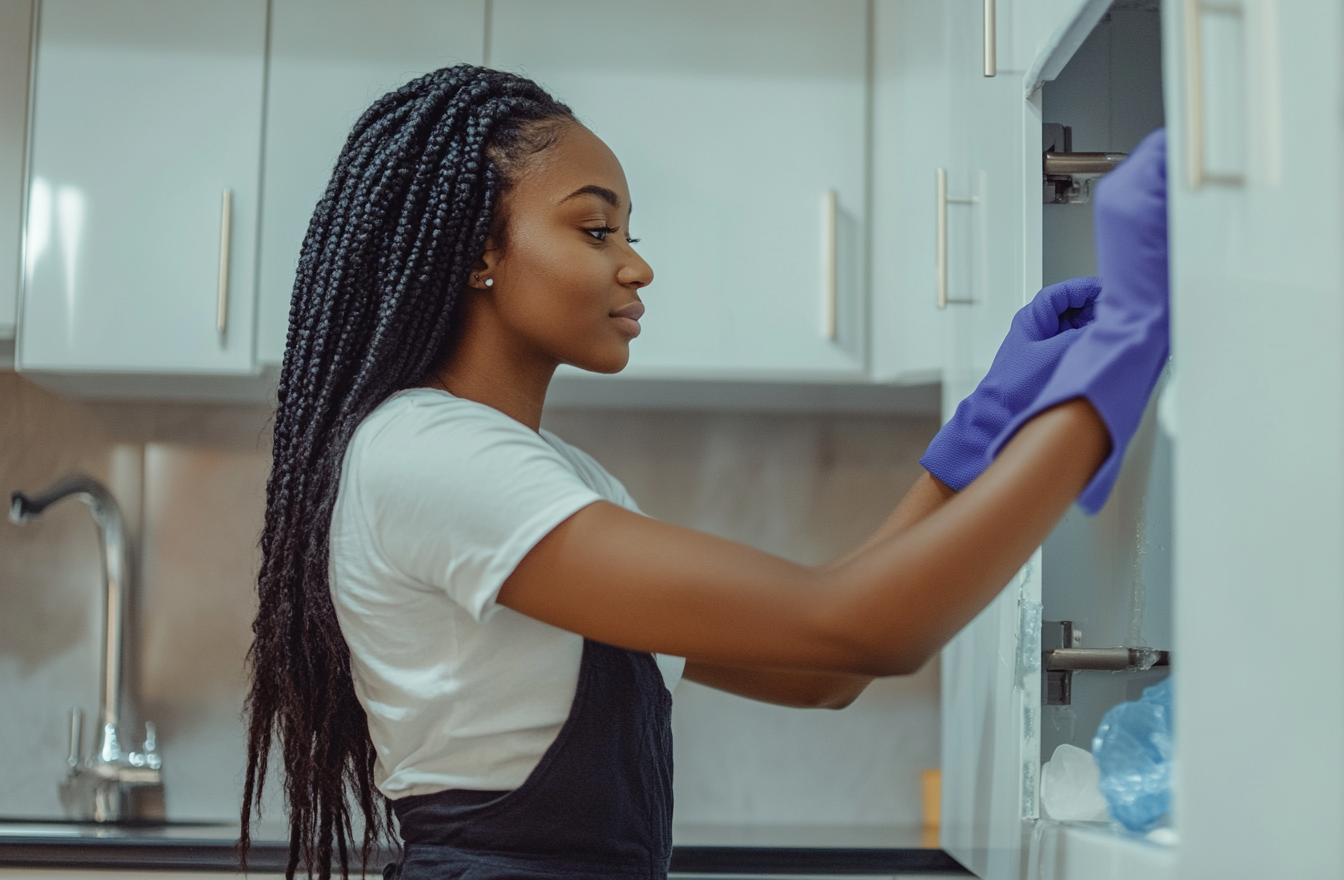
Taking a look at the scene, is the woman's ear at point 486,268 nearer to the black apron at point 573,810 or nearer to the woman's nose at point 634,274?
the woman's nose at point 634,274

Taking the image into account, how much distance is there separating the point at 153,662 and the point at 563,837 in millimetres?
1205

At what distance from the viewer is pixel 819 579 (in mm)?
675

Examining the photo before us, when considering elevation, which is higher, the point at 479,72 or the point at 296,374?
the point at 479,72

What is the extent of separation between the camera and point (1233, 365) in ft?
1.94

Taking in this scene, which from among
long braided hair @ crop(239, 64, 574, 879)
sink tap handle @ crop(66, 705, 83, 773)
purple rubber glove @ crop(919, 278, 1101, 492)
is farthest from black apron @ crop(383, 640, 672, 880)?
sink tap handle @ crop(66, 705, 83, 773)

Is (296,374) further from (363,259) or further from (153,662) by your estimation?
(153,662)

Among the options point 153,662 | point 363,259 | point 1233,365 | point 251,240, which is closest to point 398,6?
point 251,240

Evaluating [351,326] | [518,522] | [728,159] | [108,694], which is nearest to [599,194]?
[351,326]

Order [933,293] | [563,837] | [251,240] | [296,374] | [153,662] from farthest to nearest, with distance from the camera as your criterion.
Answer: [153,662], [251,240], [933,293], [296,374], [563,837]

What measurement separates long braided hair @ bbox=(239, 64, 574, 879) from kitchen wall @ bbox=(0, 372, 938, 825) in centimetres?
93

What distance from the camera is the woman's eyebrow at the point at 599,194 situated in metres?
0.91

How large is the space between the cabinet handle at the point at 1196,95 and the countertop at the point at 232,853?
3.44 ft

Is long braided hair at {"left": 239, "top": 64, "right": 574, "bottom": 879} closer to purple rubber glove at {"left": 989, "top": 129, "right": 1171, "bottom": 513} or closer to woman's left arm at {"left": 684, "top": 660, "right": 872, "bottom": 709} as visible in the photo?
woman's left arm at {"left": 684, "top": 660, "right": 872, "bottom": 709}

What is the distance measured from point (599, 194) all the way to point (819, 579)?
0.39 m
